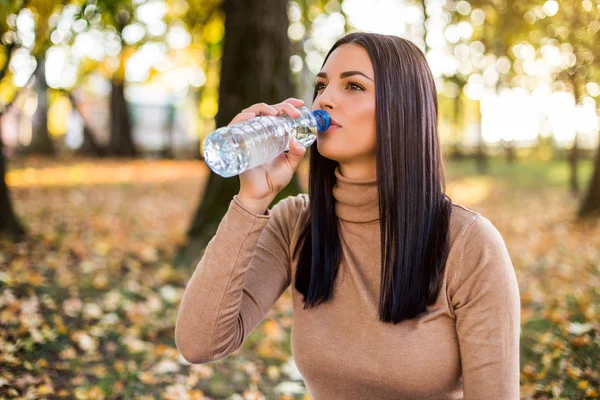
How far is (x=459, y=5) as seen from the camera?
9555 millimetres

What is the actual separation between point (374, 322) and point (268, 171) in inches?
27.3

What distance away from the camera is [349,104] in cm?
217

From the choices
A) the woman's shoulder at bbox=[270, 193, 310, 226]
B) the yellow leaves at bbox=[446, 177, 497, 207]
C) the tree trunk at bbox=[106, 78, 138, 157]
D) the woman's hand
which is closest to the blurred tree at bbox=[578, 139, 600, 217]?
the yellow leaves at bbox=[446, 177, 497, 207]

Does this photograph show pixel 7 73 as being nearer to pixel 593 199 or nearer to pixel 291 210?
pixel 291 210

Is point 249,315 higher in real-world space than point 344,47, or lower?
lower

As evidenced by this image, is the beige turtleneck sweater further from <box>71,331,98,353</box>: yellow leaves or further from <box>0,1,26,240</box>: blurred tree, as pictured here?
<box>0,1,26,240</box>: blurred tree

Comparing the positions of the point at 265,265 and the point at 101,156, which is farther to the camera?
the point at 101,156

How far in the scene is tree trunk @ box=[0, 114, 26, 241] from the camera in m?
5.71

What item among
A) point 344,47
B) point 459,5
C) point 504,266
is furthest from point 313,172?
point 459,5

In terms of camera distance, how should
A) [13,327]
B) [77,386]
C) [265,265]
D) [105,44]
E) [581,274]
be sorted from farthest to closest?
1. [105,44]
2. [581,274]
3. [13,327]
4. [77,386]
5. [265,265]

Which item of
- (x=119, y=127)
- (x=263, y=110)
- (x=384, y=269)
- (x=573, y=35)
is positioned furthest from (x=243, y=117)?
(x=119, y=127)

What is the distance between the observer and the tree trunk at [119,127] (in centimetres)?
1912

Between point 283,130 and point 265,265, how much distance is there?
58cm

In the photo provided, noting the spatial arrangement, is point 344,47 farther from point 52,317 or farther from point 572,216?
point 572,216
